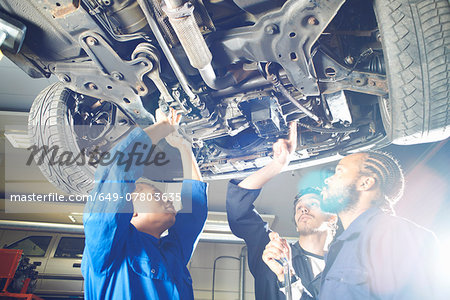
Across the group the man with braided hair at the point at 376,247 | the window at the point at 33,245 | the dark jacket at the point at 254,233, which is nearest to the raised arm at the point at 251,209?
the dark jacket at the point at 254,233

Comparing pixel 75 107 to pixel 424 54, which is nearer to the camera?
pixel 424 54

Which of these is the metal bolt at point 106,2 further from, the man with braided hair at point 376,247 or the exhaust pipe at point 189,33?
the man with braided hair at point 376,247

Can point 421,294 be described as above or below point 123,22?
below

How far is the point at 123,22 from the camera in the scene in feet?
4.30

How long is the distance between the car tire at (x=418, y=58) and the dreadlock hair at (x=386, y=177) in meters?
0.45

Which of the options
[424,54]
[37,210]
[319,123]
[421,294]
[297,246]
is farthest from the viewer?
[37,210]

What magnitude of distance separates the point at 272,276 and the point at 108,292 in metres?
0.92

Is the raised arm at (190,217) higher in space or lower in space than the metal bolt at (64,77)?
lower

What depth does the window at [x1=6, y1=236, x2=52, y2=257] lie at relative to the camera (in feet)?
18.6

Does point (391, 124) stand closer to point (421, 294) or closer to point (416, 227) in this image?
point (416, 227)

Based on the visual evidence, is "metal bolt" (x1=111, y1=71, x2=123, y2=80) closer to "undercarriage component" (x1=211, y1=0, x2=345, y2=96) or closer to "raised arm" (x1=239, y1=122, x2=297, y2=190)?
"undercarriage component" (x1=211, y1=0, x2=345, y2=96)

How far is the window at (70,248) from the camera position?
5.68 metres

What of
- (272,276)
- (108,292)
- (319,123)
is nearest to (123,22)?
(108,292)

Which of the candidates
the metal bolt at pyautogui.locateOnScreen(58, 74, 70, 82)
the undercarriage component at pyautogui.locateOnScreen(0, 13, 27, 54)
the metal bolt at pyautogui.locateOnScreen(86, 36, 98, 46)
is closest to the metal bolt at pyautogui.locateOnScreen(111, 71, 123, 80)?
the metal bolt at pyautogui.locateOnScreen(86, 36, 98, 46)
